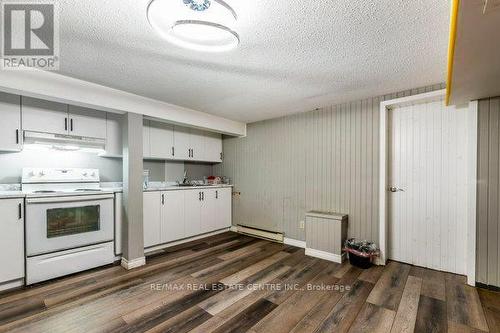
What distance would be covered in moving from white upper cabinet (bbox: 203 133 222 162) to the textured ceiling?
1.59 metres

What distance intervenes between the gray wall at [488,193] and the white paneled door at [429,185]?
0.15 meters

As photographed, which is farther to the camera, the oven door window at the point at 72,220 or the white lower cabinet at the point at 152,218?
the white lower cabinet at the point at 152,218

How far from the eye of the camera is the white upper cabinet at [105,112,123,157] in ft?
10.7

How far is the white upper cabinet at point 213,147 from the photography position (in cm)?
473

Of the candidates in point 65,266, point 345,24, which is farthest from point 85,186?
point 345,24

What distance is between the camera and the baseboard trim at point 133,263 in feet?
9.68

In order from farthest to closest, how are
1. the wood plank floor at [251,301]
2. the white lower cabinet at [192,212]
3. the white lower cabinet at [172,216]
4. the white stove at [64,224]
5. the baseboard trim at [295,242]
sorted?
1. the white lower cabinet at [192,212]
2. the baseboard trim at [295,242]
3. the white lower cabinet at [172,216]
4. the white stove at [64,224]
5. the wood plank floor at [251,301]

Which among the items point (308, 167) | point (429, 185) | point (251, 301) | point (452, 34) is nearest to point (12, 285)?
point (251, 301)

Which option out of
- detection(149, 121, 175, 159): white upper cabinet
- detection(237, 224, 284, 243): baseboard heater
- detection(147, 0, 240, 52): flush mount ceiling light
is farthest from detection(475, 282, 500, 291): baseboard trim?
detection(149, 121, 175, 159): white upper cabinet

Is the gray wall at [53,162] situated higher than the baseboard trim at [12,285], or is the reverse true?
the gray wall at [53,162]

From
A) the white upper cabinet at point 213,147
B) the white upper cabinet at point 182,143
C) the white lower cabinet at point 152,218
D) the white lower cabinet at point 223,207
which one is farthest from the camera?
the white upper cabinet at point 213,147

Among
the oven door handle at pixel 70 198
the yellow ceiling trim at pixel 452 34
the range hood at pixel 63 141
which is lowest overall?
the oven door handle at pixel 70 198

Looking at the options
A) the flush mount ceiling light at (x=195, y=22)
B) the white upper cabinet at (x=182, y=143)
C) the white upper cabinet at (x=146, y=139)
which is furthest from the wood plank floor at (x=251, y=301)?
the flush mount ceiling light at (x=195, y=22)

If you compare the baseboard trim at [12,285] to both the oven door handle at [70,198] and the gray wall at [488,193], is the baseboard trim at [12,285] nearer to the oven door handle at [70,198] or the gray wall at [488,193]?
the oven door handle at [70,198]
